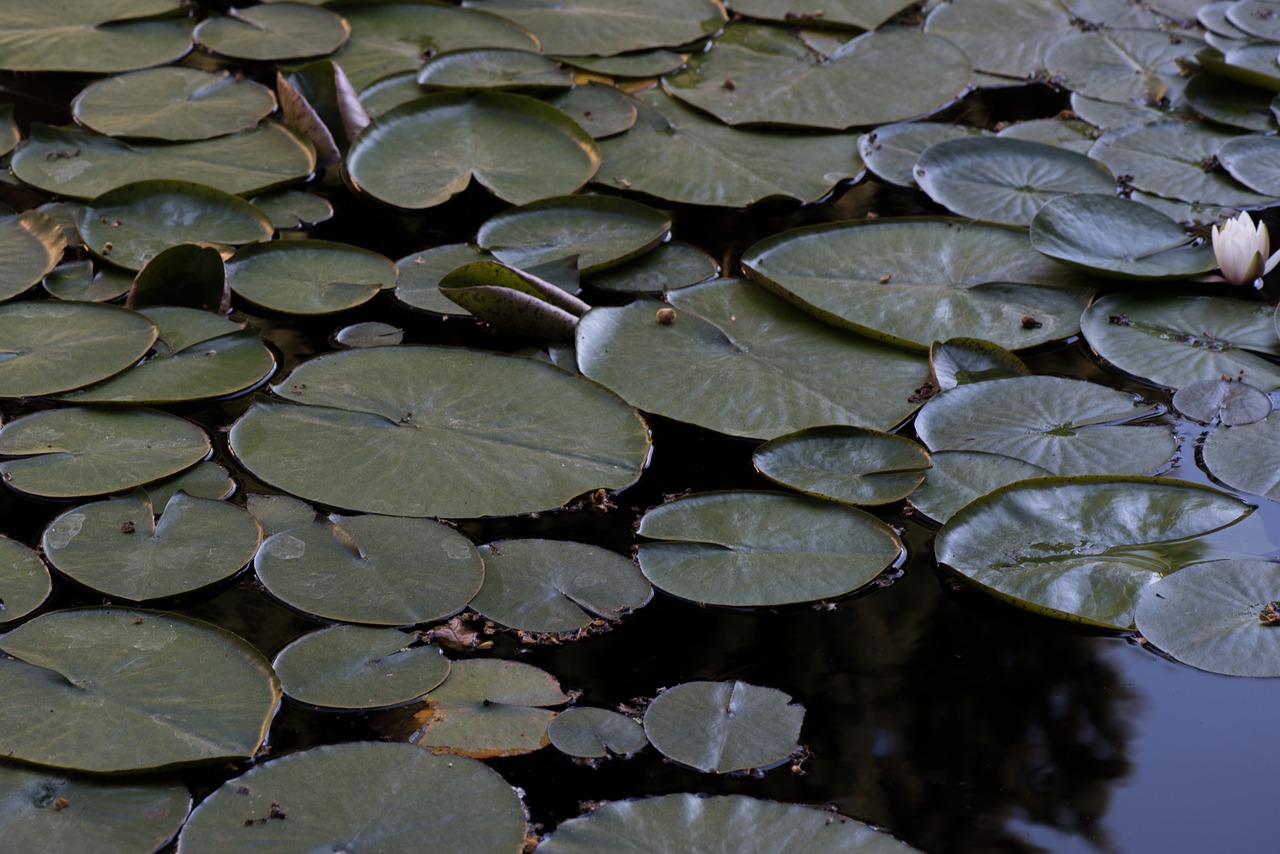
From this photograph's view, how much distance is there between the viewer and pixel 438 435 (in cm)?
197

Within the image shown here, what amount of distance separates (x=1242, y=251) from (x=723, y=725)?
1.60 metres

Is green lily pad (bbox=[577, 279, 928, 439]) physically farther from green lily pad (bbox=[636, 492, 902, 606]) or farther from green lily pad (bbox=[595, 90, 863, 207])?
green lily pad (bbox=[595, 90, 863, 207])

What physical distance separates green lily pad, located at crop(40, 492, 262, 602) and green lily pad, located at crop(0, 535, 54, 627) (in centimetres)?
2

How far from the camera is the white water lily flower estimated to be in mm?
2332

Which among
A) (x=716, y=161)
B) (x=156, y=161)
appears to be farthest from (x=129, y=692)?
(x=716, y=161)

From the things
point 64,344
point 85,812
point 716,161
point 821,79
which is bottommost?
point 85,812

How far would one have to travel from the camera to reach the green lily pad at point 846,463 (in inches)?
73.7

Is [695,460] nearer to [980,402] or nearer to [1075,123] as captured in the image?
[980,402]

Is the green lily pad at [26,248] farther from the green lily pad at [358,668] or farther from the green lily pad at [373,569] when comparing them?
the green lily pad at [358,668]

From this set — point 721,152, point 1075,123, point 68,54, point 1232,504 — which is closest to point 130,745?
point 1232,504

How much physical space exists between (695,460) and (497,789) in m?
0.76

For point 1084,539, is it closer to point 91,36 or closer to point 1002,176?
point 1002,176

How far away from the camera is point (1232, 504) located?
6.04 feet

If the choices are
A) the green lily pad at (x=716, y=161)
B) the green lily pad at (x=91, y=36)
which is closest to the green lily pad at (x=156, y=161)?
the green lily pad at (x=91, y=36)
